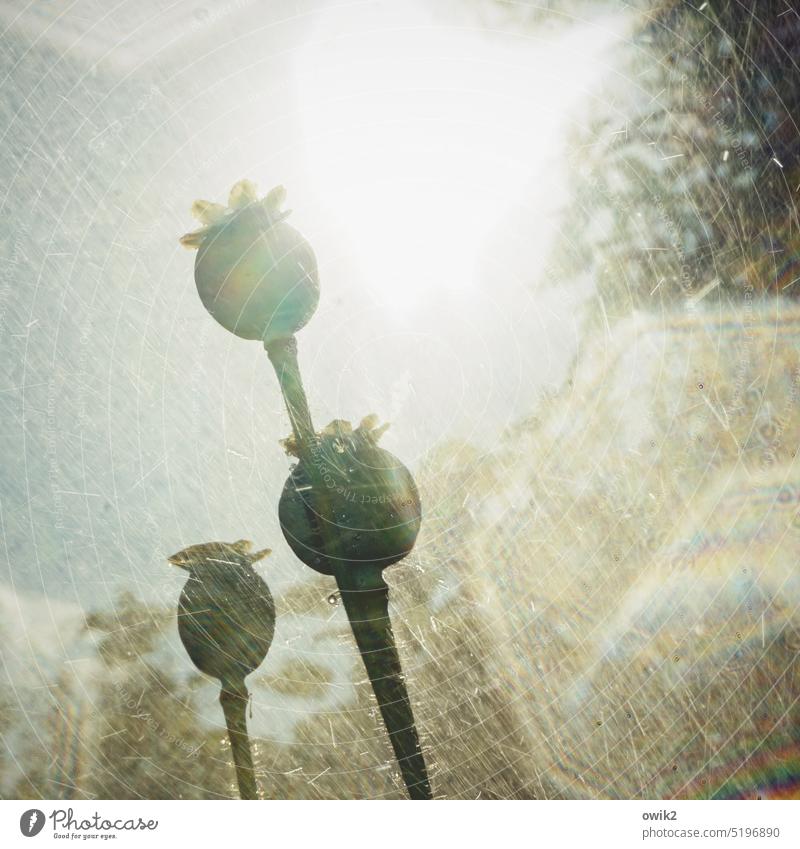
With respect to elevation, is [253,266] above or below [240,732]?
above

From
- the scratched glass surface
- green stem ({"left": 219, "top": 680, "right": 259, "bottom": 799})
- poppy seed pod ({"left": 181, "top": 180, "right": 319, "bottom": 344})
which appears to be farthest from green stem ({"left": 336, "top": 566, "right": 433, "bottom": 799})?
poppy seed pod ({"left": 181, "top": 180, "right": 319, "bottom": 344})

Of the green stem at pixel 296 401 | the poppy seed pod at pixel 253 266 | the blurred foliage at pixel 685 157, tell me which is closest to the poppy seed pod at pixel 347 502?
the green stem at pixel 296 401

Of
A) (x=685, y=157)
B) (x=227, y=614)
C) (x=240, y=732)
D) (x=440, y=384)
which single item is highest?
(x=685, y=157)
